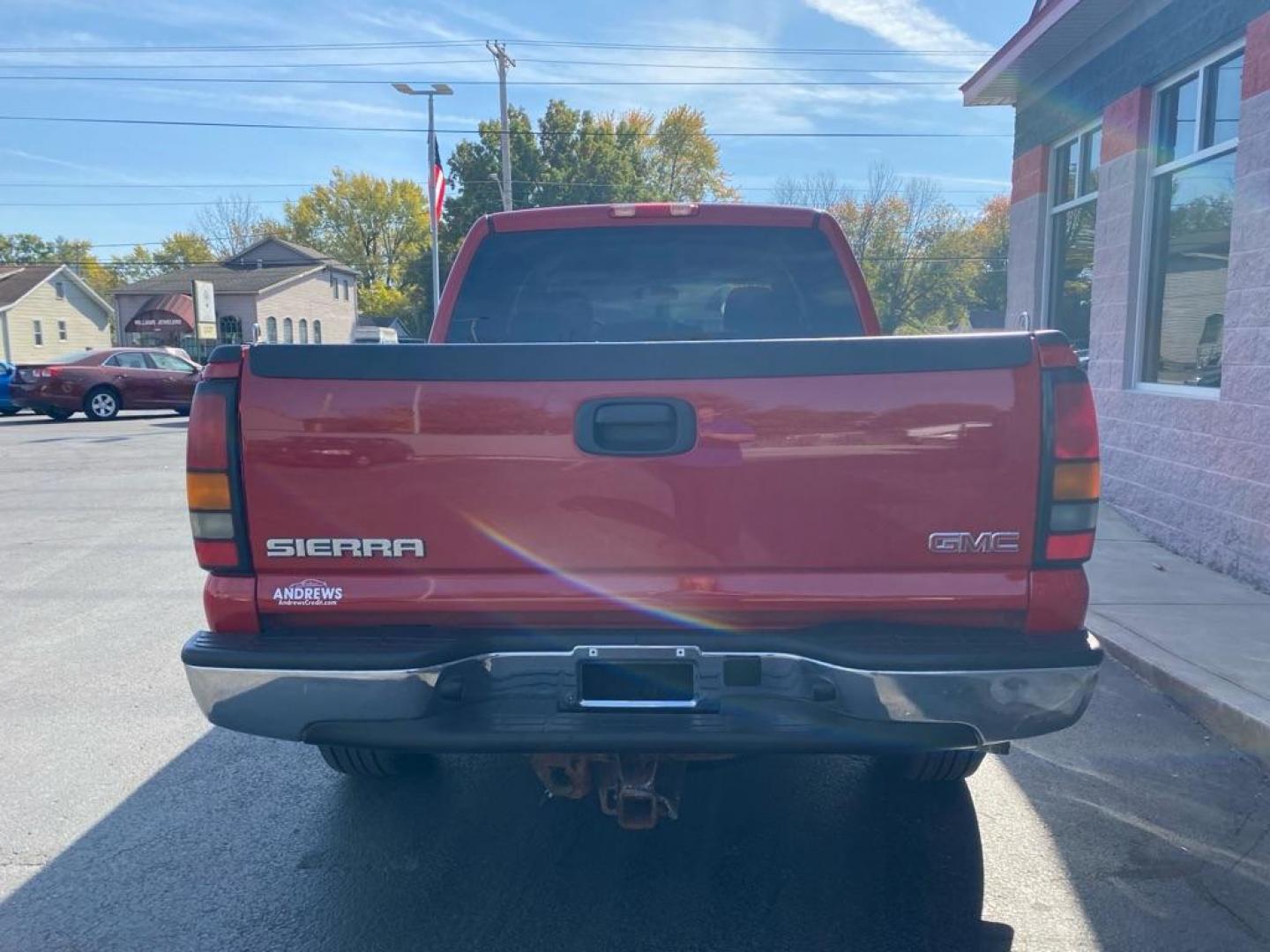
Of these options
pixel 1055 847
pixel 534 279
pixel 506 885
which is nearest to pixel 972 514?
pixel 1055 847

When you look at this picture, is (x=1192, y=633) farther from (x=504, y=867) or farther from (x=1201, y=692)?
(x=504, y=867)

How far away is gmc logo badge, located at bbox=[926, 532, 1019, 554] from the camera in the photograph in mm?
2566

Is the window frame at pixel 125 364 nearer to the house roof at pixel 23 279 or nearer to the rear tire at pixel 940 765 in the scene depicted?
the rear tire at pixel 940 765

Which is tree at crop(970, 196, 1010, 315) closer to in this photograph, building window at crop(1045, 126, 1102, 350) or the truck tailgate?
building window at crop(1045, 126, 1102, 350)

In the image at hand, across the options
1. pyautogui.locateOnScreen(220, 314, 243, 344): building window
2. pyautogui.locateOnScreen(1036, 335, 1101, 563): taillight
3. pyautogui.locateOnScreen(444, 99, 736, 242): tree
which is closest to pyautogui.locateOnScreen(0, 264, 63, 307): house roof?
pyautogui.locateOnScreen(220, 314, 243, 344): building window

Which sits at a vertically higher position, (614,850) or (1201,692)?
(1201,692)

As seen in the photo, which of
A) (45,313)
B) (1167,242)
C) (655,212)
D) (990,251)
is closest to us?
(655,212)

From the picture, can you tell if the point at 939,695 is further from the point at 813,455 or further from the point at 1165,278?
the point at 1165,278

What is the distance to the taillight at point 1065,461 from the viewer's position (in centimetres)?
254

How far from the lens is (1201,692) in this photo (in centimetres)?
438

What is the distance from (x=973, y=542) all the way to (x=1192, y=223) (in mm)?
6199

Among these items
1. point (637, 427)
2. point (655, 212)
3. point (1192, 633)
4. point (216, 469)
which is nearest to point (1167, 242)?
point (1192, 633)

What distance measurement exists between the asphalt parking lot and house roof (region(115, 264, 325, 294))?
4904cm

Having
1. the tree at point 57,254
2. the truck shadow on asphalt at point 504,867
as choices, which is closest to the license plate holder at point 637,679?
the truck shadow on asphalt at point 504,867
